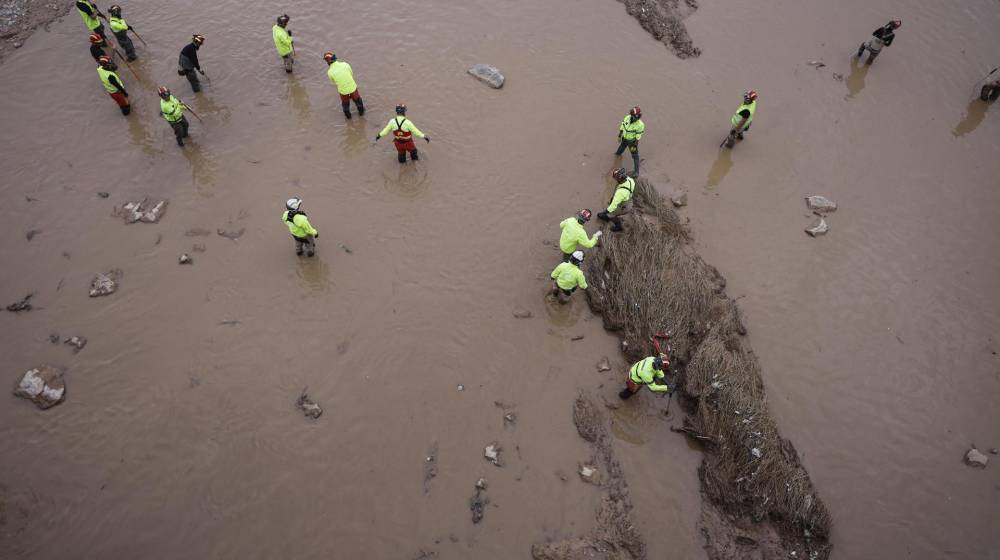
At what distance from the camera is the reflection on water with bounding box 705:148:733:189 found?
507 inches

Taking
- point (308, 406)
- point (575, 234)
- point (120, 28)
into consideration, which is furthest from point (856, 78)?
point (120, 28)

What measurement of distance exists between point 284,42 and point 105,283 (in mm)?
7329

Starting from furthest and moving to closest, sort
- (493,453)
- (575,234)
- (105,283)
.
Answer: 1. (105,283)
2. (575,234)
3. (493,453)

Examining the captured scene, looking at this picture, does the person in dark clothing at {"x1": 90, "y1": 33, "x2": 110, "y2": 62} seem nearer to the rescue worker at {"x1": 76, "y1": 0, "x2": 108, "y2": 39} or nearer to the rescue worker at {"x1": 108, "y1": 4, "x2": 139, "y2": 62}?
the rescue worker at {"x1": 108, "y1": 4, "x2": 139, "y2": 62}

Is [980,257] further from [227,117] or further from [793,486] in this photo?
[227,117]

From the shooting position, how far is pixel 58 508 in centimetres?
797

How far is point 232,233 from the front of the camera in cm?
1121

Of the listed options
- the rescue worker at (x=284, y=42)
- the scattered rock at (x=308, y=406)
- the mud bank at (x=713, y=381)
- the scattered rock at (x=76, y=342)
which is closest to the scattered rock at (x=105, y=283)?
the scattered rock at (x=76, y=342)

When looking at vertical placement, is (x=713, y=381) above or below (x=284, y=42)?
below

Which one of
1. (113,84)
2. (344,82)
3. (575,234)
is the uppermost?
(344,82)

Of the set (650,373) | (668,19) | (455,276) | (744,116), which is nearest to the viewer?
(650,373)

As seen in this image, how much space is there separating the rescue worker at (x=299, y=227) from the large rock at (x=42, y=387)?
4.53 metres

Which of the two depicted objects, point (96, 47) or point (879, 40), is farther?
point (879, 40)

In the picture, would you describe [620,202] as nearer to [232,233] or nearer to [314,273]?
[314,273]
